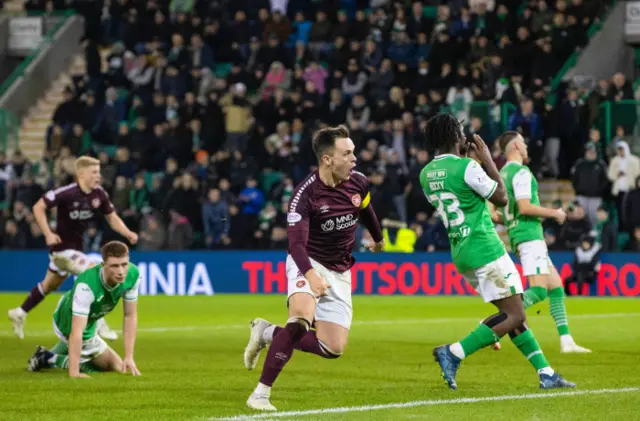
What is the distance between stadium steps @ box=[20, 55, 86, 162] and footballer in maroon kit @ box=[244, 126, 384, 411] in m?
24.6

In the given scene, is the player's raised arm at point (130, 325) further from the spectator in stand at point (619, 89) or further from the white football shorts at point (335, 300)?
the spectator in stand at point (619, 89)

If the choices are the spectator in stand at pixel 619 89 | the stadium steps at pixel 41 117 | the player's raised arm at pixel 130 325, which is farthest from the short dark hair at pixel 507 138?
the stadium steps at pixel 41 117

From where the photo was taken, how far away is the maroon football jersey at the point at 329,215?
975 cm

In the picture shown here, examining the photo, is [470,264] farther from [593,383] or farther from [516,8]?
[516,8]

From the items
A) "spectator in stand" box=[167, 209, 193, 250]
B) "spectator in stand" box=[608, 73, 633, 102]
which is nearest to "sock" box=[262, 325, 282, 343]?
"spectator in stand" box=[608, 73, 633, 102]

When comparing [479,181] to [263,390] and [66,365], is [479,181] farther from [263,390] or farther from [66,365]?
[66,365]

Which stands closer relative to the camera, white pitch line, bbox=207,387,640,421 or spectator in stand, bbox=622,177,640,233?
white pitch line, bbox=207,387,640,421

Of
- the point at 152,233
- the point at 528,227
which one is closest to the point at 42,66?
the point at 152,233

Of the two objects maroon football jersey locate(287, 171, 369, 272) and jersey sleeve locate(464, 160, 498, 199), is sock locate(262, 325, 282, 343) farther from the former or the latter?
jersey sleeve locate(464, 160, 498, 199)

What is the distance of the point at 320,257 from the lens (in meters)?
10.4

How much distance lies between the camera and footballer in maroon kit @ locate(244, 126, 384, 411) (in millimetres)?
9414

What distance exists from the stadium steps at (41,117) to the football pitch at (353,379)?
50.6ft

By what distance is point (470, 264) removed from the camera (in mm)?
10484

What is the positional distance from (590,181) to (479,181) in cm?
1478
